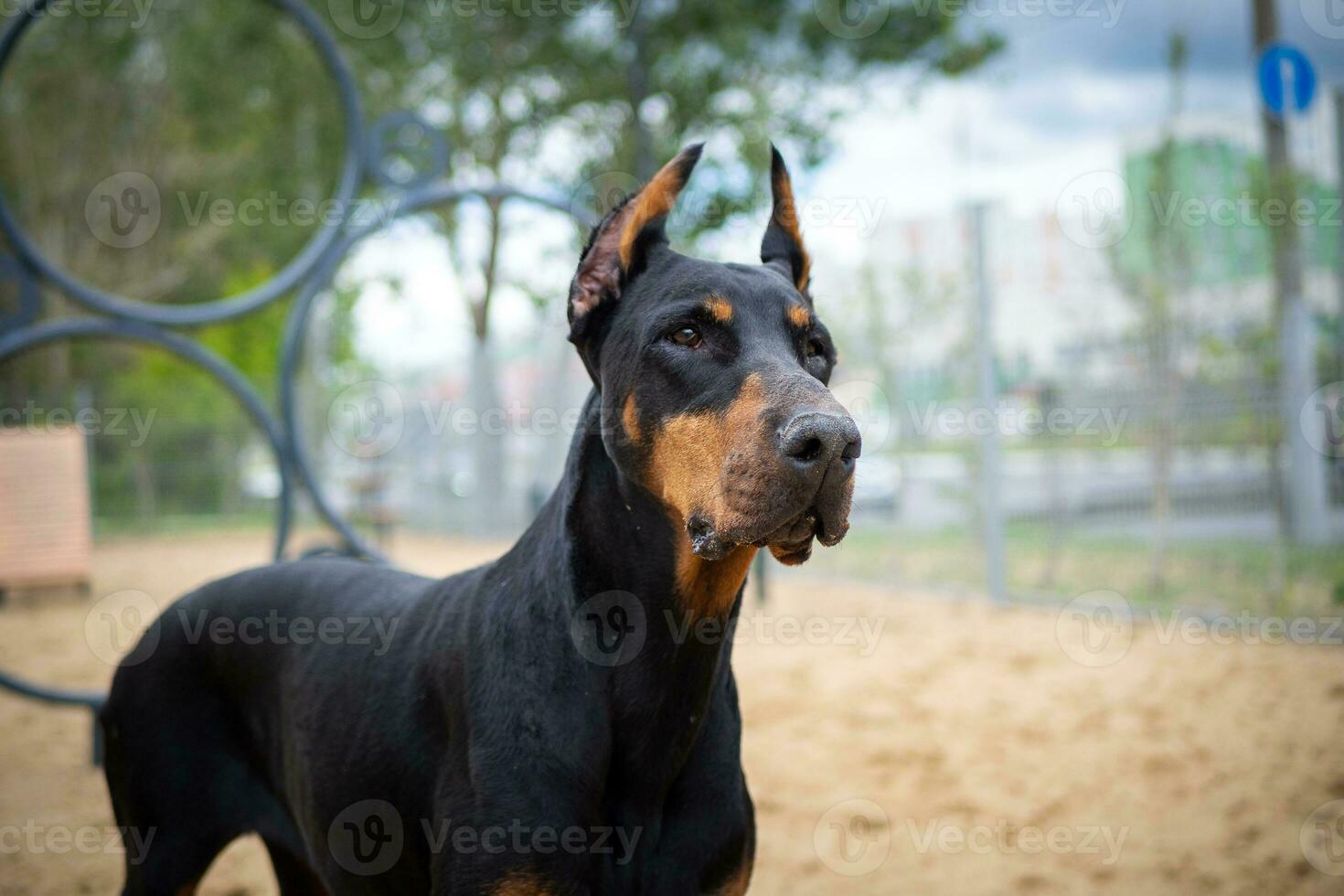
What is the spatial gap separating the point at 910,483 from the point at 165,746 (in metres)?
9.25

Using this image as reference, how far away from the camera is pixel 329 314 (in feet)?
74.7

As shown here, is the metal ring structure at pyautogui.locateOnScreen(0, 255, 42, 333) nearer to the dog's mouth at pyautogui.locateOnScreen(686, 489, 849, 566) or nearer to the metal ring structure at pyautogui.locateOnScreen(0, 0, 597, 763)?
the metal ring structure at pyautogui.locateOnScreen(0, 0, 597, 763)

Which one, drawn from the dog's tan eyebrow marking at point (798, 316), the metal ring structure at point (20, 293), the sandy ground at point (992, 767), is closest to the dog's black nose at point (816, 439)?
the dog's tan eyebrow marking at point (798, 316)

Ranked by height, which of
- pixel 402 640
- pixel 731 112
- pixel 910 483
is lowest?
pixel 910 483

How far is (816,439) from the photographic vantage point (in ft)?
6.66

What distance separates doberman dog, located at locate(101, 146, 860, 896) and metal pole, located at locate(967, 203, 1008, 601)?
741cm

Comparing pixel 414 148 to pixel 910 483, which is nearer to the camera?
pixel 414 148

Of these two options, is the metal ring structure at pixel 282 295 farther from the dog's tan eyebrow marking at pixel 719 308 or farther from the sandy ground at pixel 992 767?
the dog's tan eyebrow marking at pixel 719 308

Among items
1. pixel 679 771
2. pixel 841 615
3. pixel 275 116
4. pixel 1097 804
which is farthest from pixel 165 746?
pixel 275 116

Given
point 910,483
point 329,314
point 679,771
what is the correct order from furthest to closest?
point 329,314 < point 910,483 < point 679,771

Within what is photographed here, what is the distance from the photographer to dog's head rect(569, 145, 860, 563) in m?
2.08

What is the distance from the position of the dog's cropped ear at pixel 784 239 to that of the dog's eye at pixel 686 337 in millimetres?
569

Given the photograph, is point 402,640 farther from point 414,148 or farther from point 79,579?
point 79,579

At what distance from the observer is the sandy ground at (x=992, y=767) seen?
174 inches
